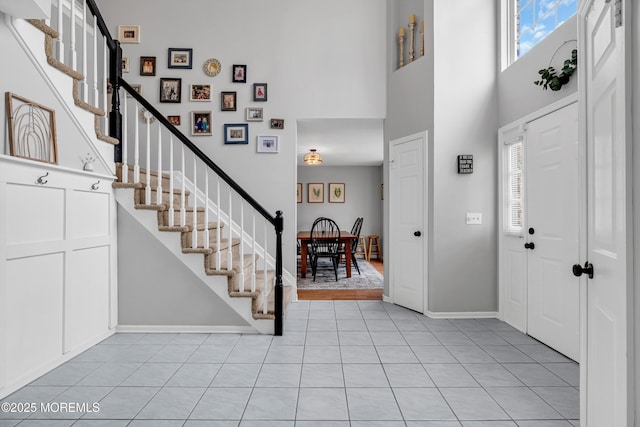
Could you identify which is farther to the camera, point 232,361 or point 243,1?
point 243,1

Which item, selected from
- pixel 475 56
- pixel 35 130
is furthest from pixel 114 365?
pixel 475 56

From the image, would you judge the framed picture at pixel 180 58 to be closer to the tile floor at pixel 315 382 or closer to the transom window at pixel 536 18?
the tile floor at pixel 315 382

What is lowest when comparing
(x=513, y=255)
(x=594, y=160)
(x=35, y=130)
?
(x=513, y=255)

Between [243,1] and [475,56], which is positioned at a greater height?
[243,1]

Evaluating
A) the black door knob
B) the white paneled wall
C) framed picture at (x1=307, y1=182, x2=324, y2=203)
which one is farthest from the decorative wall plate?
framed picture at (x1=307, y1=182, x2=324, y2=203)

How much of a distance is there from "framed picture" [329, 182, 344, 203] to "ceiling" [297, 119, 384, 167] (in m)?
0.76

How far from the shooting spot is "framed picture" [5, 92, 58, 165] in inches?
80.9

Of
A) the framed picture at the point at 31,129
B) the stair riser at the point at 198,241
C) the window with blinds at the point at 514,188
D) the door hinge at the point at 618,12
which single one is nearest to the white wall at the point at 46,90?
the framed picture at the point at 31,129

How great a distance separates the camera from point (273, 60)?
4.33 meters

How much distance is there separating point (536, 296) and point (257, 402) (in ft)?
8.06

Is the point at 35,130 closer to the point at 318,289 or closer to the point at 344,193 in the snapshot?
the point at 318,289

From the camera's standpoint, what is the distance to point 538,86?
3.05 metres

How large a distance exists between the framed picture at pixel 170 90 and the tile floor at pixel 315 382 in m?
2.66

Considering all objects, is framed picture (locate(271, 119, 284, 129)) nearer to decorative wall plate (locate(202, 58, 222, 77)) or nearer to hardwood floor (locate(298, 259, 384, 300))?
decorative wall plate (locate(202, 58, 222, 77))
